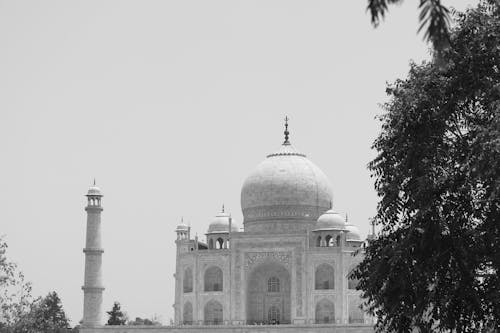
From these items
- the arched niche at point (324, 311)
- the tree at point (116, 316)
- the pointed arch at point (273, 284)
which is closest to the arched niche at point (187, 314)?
the pointed arch at point (273, 284)

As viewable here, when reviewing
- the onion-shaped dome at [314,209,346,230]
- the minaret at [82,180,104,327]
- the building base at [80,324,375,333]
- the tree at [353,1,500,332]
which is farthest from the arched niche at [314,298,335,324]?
the tree at [353,1,500,332]

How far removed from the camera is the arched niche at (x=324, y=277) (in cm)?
4525

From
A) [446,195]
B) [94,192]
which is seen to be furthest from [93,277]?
[446,195]

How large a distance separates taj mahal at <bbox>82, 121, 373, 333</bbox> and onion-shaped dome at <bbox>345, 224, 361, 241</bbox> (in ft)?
0.26

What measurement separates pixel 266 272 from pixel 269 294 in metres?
1.14

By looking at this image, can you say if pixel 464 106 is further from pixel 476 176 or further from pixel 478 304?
pixel 478 304

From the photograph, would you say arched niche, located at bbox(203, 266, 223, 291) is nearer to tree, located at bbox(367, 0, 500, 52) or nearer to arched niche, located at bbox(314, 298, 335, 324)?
arched niche, located at bbox(314, 298, 335, 324)

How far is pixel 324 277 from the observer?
45.5 metres

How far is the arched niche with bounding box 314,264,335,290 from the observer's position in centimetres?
4525

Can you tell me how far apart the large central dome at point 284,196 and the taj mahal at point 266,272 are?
5 cm

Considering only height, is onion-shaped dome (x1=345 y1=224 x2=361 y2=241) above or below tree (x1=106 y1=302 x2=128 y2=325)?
above

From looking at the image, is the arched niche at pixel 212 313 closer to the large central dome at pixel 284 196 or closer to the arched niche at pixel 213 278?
the arched niche at pixel 213 278

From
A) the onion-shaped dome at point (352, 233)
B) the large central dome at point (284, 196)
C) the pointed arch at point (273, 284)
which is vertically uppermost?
the large central dome at point (284, 196)

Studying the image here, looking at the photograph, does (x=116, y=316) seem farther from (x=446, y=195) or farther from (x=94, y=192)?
(x=446, y=195)
